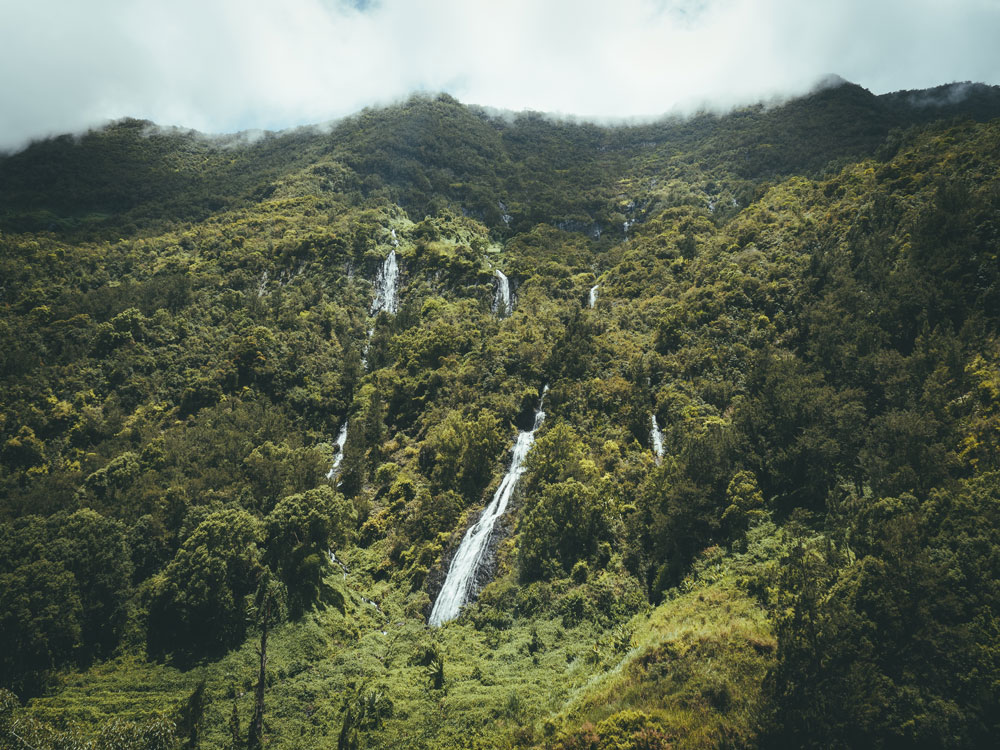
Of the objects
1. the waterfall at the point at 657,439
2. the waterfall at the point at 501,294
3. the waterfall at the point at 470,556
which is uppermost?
the waterfall at the point at 501,294

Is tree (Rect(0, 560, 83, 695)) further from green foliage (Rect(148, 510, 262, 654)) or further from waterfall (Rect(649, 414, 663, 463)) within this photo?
waterfall (Rect(649, 414, 663, 463))

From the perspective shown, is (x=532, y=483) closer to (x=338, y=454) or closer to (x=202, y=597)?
(x=202, y=597)

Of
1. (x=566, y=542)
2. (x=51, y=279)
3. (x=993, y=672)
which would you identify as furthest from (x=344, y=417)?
(x=993, y=672)

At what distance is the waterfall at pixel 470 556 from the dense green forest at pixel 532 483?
Answer: 1.24 meters

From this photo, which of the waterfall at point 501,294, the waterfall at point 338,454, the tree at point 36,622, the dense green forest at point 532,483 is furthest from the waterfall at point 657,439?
the tree at point 36,622

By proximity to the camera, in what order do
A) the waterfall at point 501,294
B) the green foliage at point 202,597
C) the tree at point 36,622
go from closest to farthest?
the tree at point 36,622 → the green foliage at point 202,597 → the waterfall at point 501,294

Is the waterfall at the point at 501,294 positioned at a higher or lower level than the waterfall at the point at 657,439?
higher

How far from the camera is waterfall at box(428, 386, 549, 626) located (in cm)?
4672

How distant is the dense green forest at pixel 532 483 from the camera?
1041 inches

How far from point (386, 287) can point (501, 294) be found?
88.3 feet

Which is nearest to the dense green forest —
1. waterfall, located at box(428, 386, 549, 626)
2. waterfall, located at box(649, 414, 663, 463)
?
waterfall, located at box(428, 386, 549, 626)

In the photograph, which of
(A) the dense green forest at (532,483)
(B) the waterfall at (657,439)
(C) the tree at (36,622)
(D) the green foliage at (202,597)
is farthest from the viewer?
(B) the waterfall at (657,439)

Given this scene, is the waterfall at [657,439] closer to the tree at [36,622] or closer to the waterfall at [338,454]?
the waterfall at [338,454]

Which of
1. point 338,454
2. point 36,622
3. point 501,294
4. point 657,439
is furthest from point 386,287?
point 36,622
